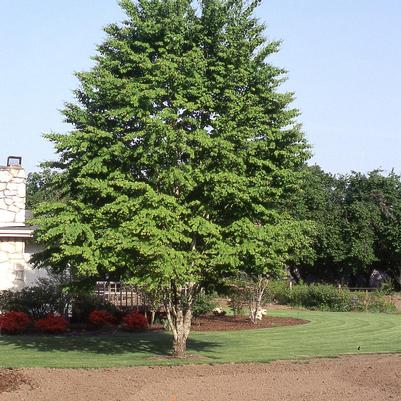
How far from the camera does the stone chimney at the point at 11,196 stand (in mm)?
22453

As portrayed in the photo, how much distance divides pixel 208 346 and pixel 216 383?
6.38m

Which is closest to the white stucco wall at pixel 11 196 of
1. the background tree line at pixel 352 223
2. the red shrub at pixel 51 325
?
the red shrub at pixel 51 325

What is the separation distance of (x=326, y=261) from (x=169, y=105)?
39.2 metres

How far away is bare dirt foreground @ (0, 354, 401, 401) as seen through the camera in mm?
10812

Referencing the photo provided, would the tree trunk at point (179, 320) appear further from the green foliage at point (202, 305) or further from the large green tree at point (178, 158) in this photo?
the green foliage at point (202, 305)

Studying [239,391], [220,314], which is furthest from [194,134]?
[220,314]

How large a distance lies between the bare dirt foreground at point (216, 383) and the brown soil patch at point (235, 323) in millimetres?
9815

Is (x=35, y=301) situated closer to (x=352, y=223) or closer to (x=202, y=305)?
(x=202, y=305)

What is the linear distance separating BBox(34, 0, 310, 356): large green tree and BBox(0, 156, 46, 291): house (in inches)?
243

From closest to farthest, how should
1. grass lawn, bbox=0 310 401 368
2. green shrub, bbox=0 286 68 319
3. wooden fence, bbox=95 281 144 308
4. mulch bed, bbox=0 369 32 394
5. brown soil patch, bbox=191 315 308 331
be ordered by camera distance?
mulch bed, bbox=0 369 32 394, grass lawn, bbox=0 310 401 368, green shrub, bbox=0 286 68 319, brown soil patch, bbox=191 315 308 331, wooden fence, bbox=95 281 144 308

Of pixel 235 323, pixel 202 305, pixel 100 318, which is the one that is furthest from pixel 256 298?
pixel 100 318

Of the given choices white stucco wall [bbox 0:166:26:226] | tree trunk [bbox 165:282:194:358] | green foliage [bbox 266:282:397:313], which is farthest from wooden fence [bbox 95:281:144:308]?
green foliage [bbox 266:282:397:313]

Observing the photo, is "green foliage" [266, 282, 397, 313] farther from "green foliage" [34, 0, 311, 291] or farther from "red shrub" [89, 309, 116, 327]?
"green foliage" [34, 0, 311, 291]

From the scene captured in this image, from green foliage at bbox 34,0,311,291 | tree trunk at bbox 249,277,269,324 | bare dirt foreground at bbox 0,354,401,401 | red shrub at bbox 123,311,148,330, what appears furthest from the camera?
Result: tree trunk at bbox 249,277,269,324
